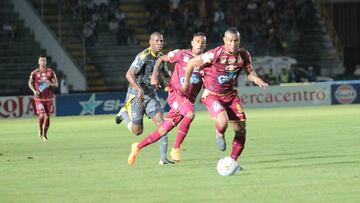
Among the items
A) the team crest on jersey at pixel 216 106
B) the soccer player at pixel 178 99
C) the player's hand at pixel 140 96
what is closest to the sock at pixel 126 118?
the player's hand at pixel 140 96

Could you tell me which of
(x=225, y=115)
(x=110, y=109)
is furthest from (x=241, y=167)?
(x=110, y=109)

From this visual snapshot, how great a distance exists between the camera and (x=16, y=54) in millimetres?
40375

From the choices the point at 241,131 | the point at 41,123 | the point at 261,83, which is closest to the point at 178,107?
the point at 241,131

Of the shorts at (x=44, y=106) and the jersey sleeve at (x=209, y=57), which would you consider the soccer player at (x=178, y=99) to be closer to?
the jersey sleeve at (x=209, y=57)

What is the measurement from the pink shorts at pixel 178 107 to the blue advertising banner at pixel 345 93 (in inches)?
985

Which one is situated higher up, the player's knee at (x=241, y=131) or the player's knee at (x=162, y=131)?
the player's knee at (x=241, y=131)

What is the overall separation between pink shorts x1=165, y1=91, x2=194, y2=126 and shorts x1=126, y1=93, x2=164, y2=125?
1.74ft

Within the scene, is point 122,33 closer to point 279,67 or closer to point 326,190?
point 279,67

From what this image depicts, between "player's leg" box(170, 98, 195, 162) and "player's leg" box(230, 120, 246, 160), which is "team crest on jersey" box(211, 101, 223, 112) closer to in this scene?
"player's leg" box(230, 120, 246, 160)

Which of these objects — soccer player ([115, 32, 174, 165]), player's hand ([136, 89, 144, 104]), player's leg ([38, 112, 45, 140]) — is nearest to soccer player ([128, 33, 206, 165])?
soccer player ([115, 32, 174, 165])

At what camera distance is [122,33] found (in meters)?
43.0

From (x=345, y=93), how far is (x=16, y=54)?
45.0 feet

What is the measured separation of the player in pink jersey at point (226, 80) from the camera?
551 inches

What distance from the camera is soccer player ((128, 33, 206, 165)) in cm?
1510
